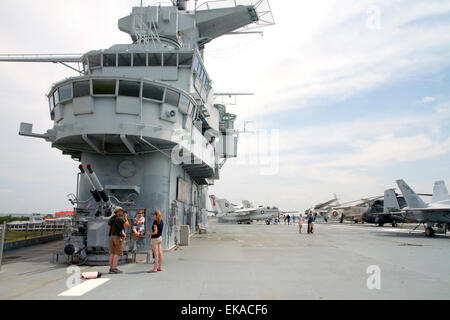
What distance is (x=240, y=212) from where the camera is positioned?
47375 mm

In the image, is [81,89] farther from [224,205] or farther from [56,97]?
[224,205]

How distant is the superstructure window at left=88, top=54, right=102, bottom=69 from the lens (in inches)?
579

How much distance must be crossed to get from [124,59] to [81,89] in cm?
443

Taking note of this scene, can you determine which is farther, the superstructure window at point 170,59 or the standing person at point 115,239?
the superstructure window at point 170,59

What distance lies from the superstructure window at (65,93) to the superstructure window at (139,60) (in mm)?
4386

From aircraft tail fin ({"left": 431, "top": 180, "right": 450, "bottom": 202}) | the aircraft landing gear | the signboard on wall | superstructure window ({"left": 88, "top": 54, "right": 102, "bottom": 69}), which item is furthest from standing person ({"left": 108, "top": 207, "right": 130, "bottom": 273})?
aircraft tail fin ({"left": 431, "top": 180, "right": 450, "bottom": 202})

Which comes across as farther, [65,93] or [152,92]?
[152,92]

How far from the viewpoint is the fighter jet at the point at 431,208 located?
21.0m

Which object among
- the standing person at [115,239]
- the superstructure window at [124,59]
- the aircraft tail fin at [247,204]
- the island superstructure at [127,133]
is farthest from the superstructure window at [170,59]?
the aircraft tail fin at [247,204]

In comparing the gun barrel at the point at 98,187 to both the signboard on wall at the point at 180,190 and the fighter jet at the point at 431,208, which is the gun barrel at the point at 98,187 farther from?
the fighter jet at the point at 431,208

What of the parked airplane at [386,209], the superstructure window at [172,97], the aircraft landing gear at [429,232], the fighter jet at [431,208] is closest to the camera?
the superstructure window at [172,97]

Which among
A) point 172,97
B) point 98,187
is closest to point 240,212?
point 172,97
